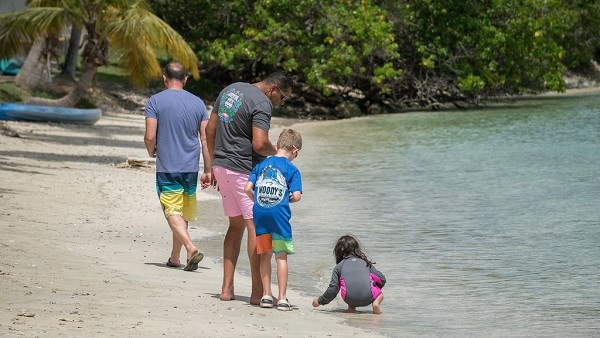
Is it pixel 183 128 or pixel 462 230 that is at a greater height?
pixel 183 128

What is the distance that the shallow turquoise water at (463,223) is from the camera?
888 centimetres

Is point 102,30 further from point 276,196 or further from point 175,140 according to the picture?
point 276,196

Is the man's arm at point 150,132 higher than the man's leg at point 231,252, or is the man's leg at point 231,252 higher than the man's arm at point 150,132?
the man's arm at point 150,132

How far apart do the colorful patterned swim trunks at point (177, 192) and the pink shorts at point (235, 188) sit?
3.60ft

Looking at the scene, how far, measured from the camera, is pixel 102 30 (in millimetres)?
22719

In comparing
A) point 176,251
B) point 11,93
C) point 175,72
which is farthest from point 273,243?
point 11,93

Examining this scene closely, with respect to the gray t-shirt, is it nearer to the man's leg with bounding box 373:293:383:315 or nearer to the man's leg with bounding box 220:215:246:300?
the man's leg with bounding box 220:215:246:300

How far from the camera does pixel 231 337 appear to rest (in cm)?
653

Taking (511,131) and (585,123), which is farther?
(585,123)

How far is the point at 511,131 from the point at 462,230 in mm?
16052

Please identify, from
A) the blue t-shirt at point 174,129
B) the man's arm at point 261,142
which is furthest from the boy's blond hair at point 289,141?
the blue t-shirt at point 174,129

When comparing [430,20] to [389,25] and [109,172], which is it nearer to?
[389,25]

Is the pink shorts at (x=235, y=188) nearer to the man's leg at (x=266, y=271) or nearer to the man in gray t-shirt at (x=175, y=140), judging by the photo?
the man's leg at (x=266, y=271)

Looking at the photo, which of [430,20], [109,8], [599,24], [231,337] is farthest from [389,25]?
[231,337]
